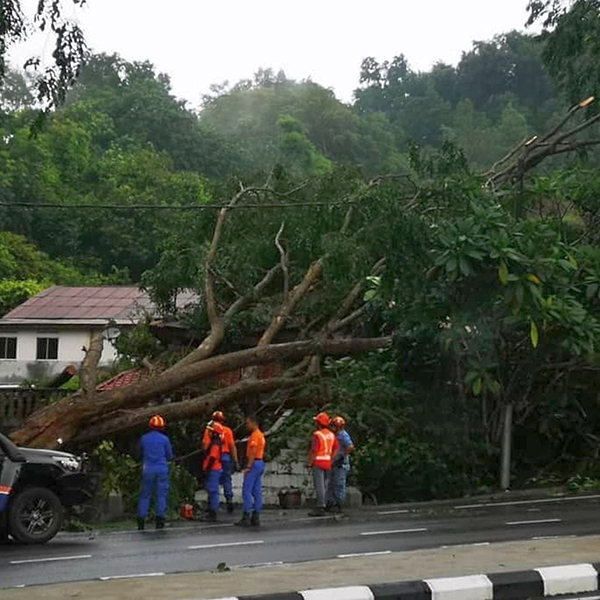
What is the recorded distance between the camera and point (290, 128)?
89.7 m

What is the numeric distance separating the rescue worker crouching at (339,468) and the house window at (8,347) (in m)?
29.8

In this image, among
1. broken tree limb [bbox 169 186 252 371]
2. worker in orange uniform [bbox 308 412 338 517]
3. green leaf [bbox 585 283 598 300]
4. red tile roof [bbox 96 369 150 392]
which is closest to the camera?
worker in orange uniform [bbox 308 412 338 517]

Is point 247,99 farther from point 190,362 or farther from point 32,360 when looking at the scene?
point 190,362

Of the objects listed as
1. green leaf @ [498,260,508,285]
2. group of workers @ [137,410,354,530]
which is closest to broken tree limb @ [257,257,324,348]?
group of workers @ [137,410,354,530]

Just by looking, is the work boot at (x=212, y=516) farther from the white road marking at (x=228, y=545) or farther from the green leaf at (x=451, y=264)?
the green leaf at (x=451, y=264)

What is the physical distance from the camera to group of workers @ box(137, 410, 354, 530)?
57.4 ft

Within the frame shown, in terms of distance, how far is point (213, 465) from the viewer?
18.9m

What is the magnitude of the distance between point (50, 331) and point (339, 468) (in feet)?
95.4

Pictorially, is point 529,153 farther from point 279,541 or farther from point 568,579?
point 568,579

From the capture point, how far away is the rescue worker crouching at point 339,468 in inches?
778

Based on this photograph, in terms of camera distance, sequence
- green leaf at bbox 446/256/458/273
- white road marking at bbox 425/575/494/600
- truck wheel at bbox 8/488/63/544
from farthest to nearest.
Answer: green leaf at bbox 446/256/458/273 → truck wheel at bbox 8/488/63/544 → white road marking at bbox 425/575/494/600

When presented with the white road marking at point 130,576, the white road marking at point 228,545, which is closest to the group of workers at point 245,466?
the white road marking at point 228,545

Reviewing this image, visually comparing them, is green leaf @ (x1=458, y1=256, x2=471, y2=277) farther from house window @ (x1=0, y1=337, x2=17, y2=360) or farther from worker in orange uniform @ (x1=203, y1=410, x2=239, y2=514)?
house window @ (x1=0, y1=337, x2=17, y2=360)

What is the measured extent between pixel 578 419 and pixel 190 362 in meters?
7.46
